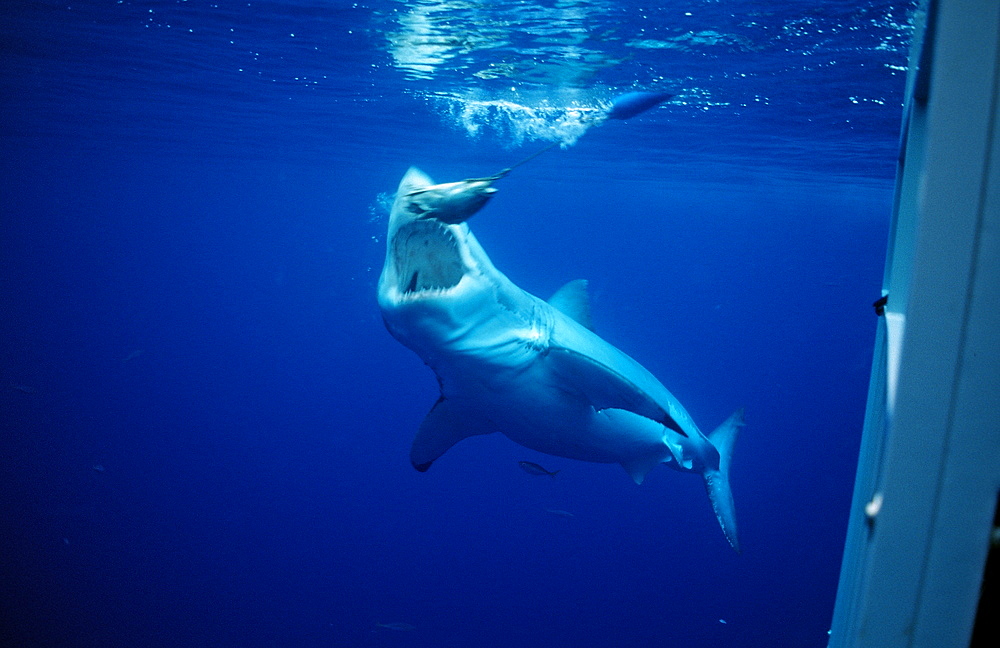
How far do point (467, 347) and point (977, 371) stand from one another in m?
2.99

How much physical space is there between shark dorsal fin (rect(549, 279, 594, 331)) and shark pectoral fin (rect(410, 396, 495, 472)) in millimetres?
1262

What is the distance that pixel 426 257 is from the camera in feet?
12.3

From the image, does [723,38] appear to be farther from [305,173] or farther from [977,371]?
[305,173]

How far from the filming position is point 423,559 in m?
18.9

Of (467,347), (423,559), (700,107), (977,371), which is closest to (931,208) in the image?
(977,371)

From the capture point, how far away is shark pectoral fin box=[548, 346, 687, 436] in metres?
4.05

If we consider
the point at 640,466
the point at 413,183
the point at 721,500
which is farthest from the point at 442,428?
the point at 721,500

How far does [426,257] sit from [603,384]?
5.14 feet

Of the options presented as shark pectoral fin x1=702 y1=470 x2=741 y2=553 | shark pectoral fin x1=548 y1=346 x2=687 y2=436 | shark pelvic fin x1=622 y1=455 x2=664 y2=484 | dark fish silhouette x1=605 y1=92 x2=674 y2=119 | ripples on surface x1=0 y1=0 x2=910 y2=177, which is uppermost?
ripples on surface x1=0 y1=0 x2=910 y2=177

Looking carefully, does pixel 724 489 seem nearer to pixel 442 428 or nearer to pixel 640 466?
pixel 640 466

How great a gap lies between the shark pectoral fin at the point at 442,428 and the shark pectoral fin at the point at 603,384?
1.12m

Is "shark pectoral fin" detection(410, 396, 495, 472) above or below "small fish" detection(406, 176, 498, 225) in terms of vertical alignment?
below

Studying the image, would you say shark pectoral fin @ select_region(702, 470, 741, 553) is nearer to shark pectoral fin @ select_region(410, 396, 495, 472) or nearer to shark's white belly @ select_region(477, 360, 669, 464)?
shark's white belly @ select_region(477, 360, 669, 464)

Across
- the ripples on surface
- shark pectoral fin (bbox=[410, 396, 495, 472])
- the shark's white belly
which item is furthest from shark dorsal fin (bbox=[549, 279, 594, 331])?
the ripples on surface
